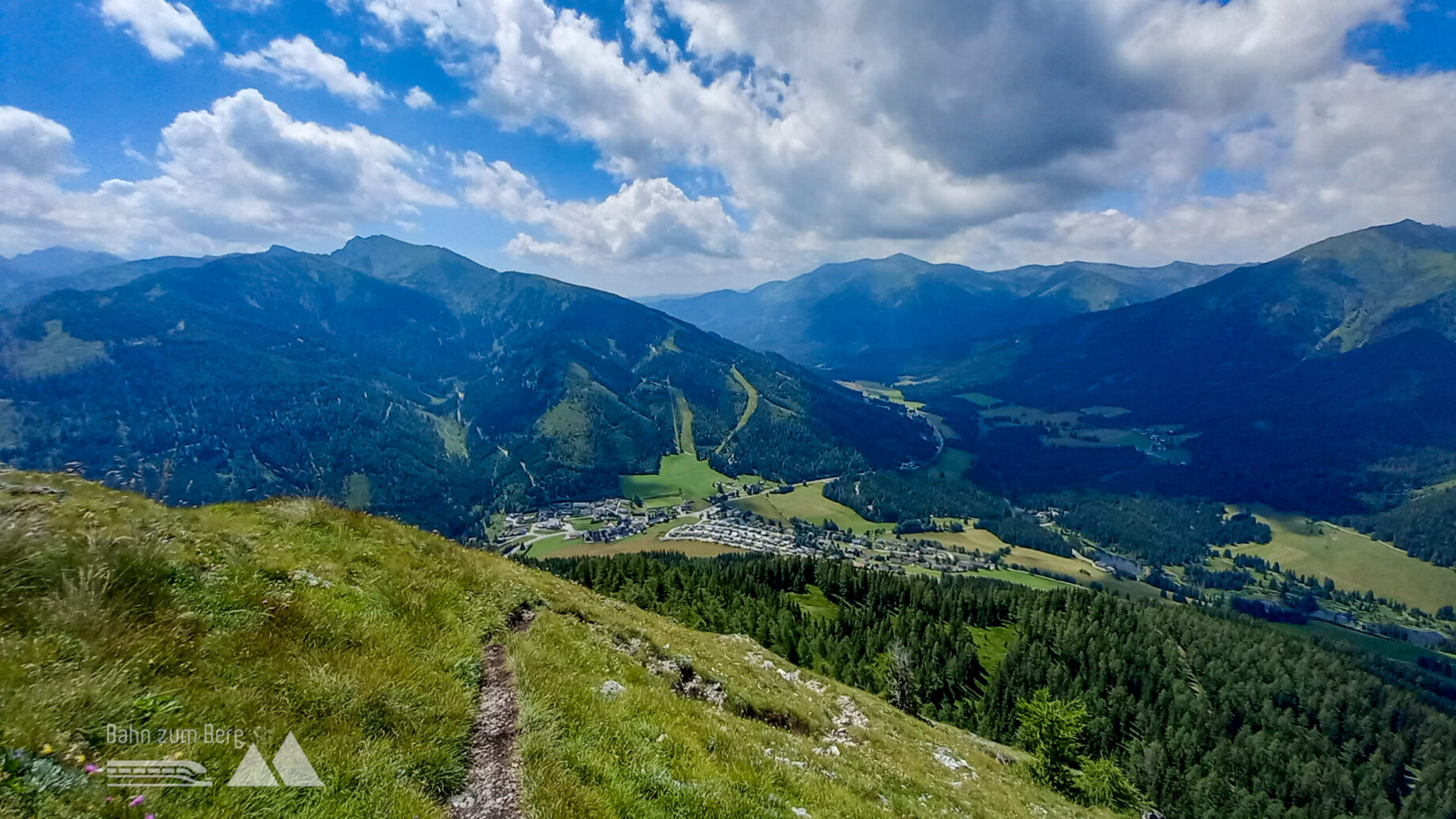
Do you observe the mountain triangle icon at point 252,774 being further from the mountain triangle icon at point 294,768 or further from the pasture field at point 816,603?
the pasture field at point 816,603

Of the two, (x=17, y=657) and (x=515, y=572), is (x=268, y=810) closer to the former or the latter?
(x=17, y=657)

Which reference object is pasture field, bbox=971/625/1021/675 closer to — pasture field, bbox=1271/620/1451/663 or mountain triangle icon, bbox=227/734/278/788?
mountain triangle icon, bbox=227/734/278/788

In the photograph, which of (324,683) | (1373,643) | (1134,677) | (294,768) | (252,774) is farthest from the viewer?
(1373,643)

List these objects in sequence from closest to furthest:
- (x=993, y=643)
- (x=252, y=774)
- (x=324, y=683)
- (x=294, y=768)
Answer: (x=252, y=774)
(x=294, y=768)
(x=324, y=683)
(x=993, y=643)

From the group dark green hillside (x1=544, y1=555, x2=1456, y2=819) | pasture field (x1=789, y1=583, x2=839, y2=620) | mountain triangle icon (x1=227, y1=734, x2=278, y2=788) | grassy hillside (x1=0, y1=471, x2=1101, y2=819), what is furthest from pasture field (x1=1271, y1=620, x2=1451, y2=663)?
mountain triangle icon (x1=227, y1=734, x2=278, y2=788)

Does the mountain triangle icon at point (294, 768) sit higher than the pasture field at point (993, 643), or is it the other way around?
the mountain triangle icon at point (294, 768)

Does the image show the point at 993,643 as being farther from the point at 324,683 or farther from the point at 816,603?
the point at 324,683

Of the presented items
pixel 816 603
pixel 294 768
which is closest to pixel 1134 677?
pixel 816 603

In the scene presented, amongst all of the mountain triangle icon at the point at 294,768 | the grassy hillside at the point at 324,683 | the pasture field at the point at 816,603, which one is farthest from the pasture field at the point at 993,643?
the mountain triangle icon at the point at 294,768

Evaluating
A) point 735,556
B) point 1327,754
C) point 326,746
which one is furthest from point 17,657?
point 735,556
